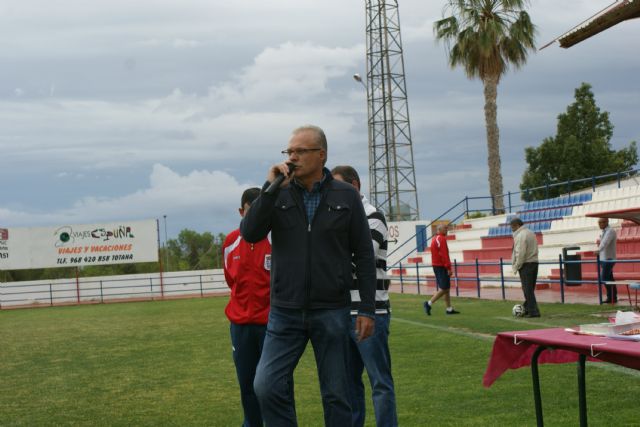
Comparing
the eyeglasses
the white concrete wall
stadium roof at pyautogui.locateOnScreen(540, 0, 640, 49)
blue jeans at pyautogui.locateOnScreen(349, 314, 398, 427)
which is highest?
stadium roof at pyautogui.locateOnScreen(540, 0, 640, 49)

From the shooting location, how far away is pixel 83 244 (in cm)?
4356

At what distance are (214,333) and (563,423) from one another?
37.9 ft

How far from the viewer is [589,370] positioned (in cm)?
970

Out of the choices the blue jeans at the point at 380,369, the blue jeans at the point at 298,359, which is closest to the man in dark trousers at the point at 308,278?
the blue jeans at the point at 298,359

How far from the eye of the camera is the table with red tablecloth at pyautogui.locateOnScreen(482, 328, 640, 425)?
4492 mm

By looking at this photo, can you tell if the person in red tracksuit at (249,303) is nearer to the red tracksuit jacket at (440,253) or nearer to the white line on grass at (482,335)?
the white line on grass at (482,335)

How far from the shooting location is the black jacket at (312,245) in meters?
4.96

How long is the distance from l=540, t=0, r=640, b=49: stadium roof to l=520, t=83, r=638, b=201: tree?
120 feet

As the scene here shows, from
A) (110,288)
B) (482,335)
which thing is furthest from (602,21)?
(110,288)

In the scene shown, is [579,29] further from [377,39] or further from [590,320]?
[377,39]

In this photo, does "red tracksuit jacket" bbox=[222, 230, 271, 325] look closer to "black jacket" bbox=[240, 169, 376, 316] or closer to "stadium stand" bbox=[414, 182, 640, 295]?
"black jacket" bbox=[240, 169, 376, 316]

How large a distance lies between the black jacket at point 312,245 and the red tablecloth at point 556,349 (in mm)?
918

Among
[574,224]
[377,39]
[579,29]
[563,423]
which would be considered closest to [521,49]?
[574,224]

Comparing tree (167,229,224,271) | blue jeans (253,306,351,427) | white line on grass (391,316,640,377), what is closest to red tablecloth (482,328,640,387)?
blue jeans (253,306,351,427)
